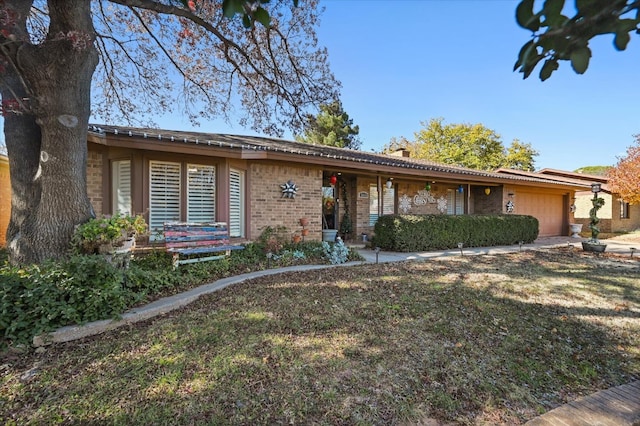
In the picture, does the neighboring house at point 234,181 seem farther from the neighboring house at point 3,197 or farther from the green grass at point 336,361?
the neighboring house at point 3,197

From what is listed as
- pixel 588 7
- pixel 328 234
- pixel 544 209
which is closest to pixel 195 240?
pixel 328 234

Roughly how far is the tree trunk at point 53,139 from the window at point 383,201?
343 inches

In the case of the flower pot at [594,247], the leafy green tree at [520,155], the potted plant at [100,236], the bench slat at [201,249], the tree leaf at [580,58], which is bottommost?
the flower pot at [594,247]

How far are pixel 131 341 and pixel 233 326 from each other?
3.35 feet

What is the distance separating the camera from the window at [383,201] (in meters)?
11.3

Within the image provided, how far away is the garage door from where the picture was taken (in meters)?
14.1

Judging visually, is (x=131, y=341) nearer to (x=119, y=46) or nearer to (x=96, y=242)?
(x=96, y=242)

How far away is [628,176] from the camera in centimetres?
1548

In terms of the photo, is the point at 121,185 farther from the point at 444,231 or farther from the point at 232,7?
the point at 444,231

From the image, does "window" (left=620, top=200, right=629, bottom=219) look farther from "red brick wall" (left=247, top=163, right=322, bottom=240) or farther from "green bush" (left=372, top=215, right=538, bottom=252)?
"red brick wall" (left=247, top=163, right=322, bottom=240)

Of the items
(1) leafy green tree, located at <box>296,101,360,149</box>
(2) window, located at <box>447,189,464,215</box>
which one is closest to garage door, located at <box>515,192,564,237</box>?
(2) window, located at <box>447,189,464,215</box>

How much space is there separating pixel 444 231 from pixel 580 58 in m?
9.13

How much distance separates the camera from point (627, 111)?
7371 millimetres

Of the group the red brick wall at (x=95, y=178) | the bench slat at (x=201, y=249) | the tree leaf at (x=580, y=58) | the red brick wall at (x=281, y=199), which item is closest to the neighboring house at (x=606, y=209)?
the red brick wall at (x=281, y=199)
